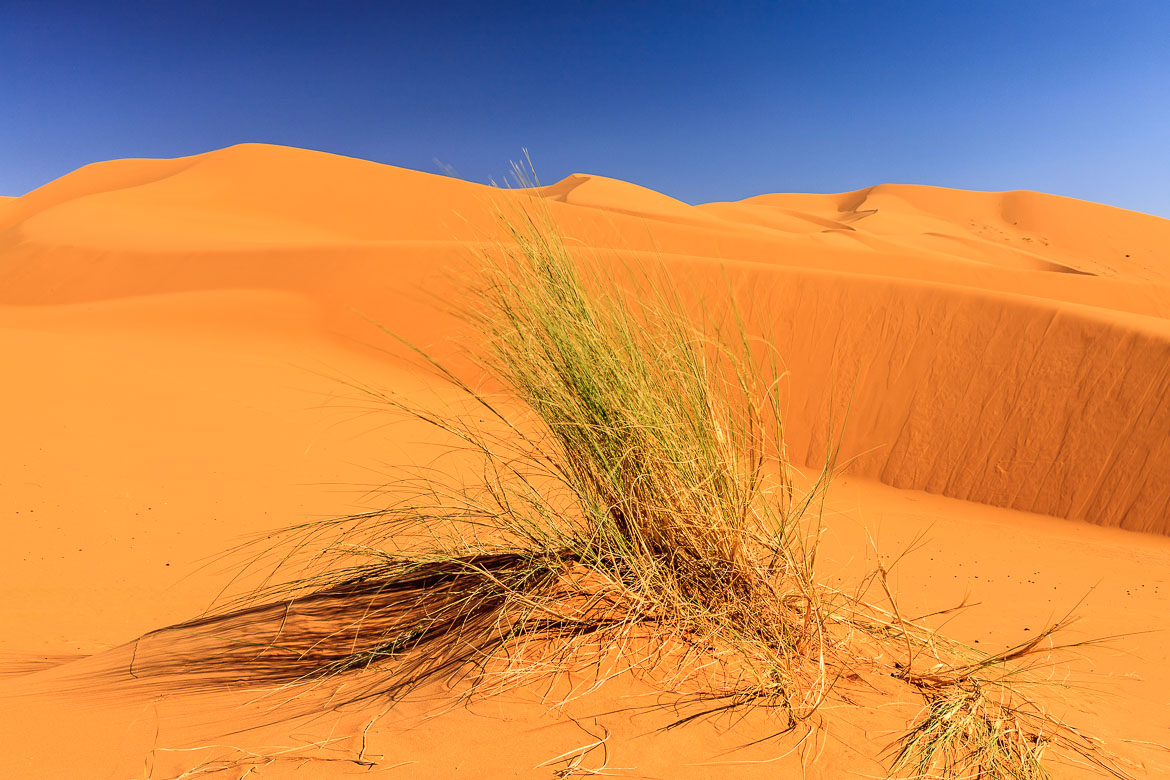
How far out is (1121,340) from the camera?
8.84 metres

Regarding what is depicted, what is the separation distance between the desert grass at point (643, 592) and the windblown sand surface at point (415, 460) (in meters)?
0.16

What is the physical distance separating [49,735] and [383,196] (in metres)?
29.4

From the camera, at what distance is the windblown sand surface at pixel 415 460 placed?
1850 mm

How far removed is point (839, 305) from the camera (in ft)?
35.7

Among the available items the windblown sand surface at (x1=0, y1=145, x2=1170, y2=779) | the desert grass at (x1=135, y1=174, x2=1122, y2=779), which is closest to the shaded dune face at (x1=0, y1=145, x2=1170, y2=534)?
the windblown sand surface at (x1=0, y1=145, x2=1170, y2=779)

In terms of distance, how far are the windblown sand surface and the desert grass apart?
0.52 feet

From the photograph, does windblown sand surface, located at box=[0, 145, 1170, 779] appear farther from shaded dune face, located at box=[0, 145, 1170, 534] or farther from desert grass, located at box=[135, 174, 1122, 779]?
desert grass, located at box=[135, 174, 1122, 779]

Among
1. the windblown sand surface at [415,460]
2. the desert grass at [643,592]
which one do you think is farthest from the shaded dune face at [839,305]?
the desert grass at [643,592]

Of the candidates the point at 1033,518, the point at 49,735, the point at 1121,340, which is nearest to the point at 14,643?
the point at 49,735

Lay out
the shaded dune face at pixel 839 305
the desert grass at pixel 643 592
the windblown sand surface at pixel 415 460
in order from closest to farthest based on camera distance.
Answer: the windblown sand surface at pixel 415 460
the desert grass at pixel 643 592
the shaded dune face at pixel 839 305

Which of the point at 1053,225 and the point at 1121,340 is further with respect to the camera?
the point at 1053,225

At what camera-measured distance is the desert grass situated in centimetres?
201

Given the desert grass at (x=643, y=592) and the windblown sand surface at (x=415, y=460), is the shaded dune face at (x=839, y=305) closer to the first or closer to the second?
the windblown sand surface at (x=415, y=460)

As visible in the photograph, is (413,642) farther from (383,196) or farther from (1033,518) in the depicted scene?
(383,196)
